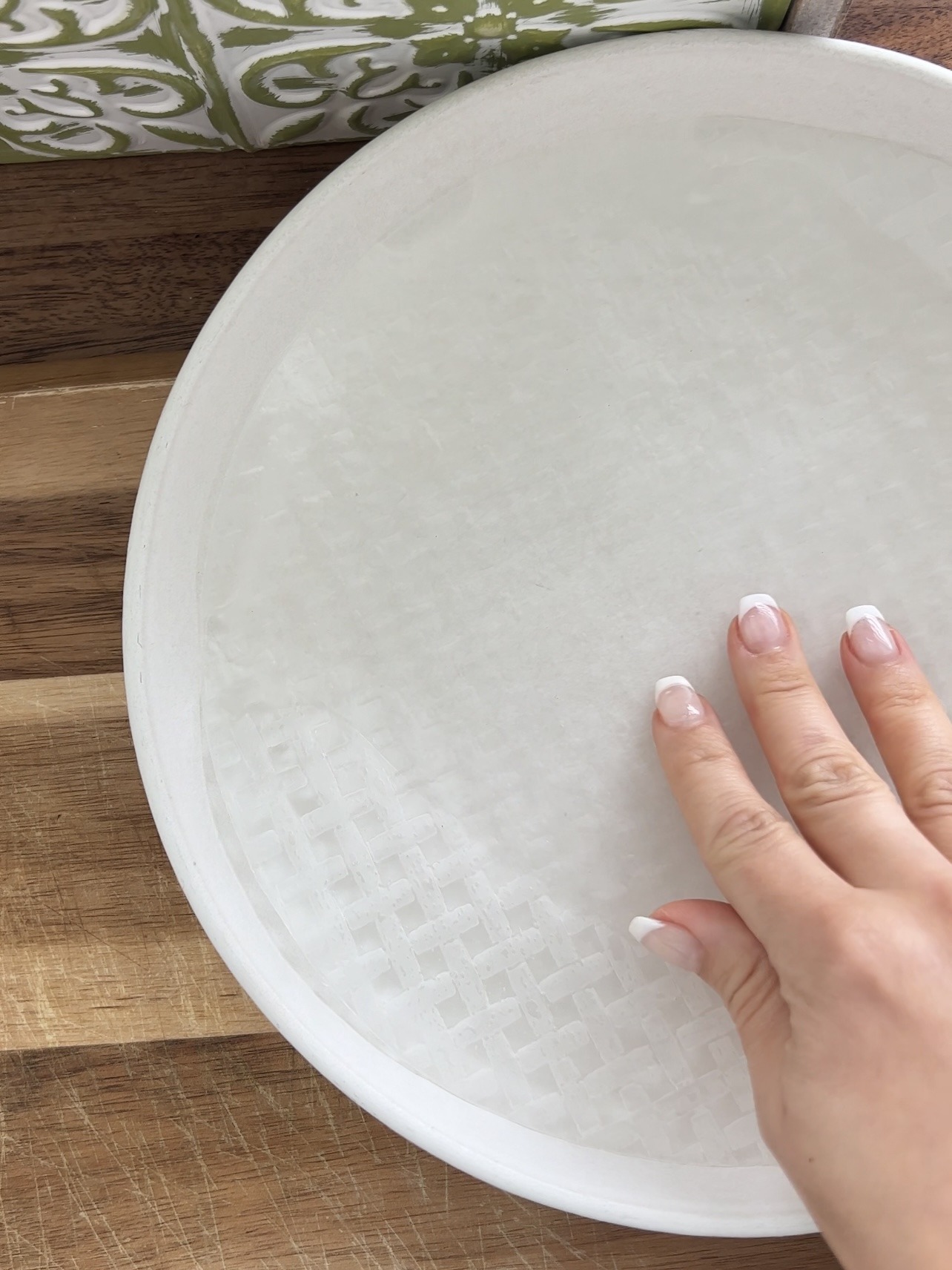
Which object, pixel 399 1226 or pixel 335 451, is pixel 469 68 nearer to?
pixel 335 451

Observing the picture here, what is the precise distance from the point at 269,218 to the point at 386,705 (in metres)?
0.28

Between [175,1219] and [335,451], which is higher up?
[335,451]

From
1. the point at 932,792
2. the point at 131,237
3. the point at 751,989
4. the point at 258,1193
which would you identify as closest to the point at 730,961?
the point at 751,989

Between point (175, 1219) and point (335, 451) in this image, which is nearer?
point (335, 451)

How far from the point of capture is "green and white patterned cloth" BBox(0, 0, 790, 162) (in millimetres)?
308

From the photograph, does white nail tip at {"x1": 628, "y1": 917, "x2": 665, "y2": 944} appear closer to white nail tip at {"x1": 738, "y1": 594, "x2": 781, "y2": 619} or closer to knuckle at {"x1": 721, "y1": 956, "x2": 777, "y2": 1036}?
knuckle at {"x1": 721, "y1": 956, "x2": 777, "y2": 1036}

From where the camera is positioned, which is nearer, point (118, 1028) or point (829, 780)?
point (829, 780)

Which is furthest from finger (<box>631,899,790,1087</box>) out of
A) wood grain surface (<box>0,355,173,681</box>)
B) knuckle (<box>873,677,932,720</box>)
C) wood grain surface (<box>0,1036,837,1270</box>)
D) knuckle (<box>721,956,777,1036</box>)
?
wood grain surface (<box>0,355,173,681</box>)

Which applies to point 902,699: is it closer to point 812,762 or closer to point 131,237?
point 812,762

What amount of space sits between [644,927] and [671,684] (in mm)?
110

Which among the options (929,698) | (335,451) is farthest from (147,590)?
(929,698)

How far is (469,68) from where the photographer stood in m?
0.35

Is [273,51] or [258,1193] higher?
[273,51]

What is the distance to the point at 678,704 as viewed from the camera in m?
0.37
